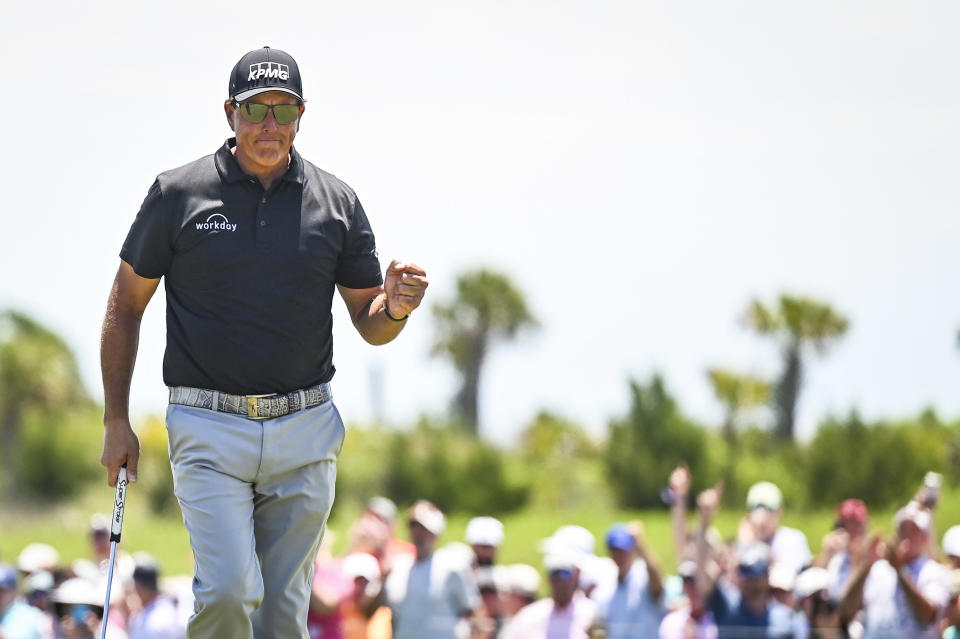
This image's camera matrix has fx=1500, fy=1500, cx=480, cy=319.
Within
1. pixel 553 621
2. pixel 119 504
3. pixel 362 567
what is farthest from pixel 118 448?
pixel 362 567

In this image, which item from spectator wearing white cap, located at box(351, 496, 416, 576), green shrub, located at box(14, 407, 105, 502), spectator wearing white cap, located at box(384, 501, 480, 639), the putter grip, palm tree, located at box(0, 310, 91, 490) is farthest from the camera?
palm tree, located at box(0, 310, 91, 490)

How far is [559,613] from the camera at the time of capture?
1027 cm

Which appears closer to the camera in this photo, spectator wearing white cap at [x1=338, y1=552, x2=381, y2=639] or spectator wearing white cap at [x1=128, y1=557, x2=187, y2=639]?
spectator wearing white cap at [x1=338, y1=552, x2=381, y2=639]

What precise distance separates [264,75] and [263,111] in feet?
0.43

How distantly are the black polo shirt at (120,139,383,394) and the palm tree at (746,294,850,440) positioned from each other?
36.1 m

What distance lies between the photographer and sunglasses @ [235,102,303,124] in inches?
217

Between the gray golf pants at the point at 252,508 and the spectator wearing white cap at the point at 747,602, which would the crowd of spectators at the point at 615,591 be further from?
the gray golf pants at the point at 252,508

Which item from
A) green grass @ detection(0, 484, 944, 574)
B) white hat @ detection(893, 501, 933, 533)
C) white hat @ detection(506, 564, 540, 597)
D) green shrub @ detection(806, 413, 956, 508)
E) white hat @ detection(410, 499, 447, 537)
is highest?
white hat @ detection(893, 501, 933, 533)

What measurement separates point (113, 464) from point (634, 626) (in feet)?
17.9

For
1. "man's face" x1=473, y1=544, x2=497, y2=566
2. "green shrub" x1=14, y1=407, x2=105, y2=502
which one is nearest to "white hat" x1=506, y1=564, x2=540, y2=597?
"man's face" x1=473, y1=544, x2=497, y2=566

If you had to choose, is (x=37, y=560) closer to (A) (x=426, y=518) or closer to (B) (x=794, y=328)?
(A) (x=426, y=518)

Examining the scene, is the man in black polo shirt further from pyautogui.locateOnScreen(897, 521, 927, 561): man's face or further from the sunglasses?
pyautogui.locateOnScreen(897, 521, 927, 561): man's face

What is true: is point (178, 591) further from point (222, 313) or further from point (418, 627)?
point (222, 313)

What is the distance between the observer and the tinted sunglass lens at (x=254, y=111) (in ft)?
18.1
